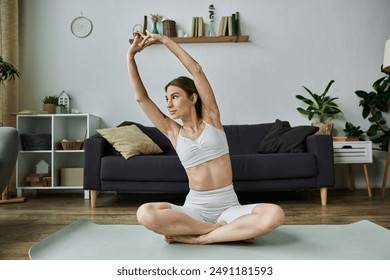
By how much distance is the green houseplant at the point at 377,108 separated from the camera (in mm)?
4105

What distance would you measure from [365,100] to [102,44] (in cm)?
309

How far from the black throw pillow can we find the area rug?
1304mm

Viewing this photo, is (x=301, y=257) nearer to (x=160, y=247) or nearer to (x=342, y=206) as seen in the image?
(x=160, y=247)

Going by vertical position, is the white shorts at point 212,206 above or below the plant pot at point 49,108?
below

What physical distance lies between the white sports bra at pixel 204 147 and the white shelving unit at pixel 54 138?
2418 mm

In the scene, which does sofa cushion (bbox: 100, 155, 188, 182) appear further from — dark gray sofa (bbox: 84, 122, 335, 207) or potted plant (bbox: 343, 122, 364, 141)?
potted plant (bbox: 343, 122, 364, 141)

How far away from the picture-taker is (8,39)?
419 cm

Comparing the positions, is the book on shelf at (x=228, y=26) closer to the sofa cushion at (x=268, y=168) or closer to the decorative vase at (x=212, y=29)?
the decorative vase at (x=212, y=29)

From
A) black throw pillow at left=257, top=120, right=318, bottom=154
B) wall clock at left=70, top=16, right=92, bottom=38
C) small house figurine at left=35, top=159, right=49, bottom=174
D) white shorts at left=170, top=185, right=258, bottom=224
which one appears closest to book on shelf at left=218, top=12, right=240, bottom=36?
black throw pillow at left=257, top=120, right=318, bottom=154

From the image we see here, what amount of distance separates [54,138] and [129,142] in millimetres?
1037

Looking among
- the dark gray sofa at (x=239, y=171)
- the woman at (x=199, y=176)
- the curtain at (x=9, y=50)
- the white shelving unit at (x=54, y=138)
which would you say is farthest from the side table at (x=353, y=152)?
the curtain at (x=9, y=50)

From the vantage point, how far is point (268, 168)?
126 inches

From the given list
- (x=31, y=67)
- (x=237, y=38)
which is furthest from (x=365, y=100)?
(x=31, y=67)

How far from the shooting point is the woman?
159 cm
